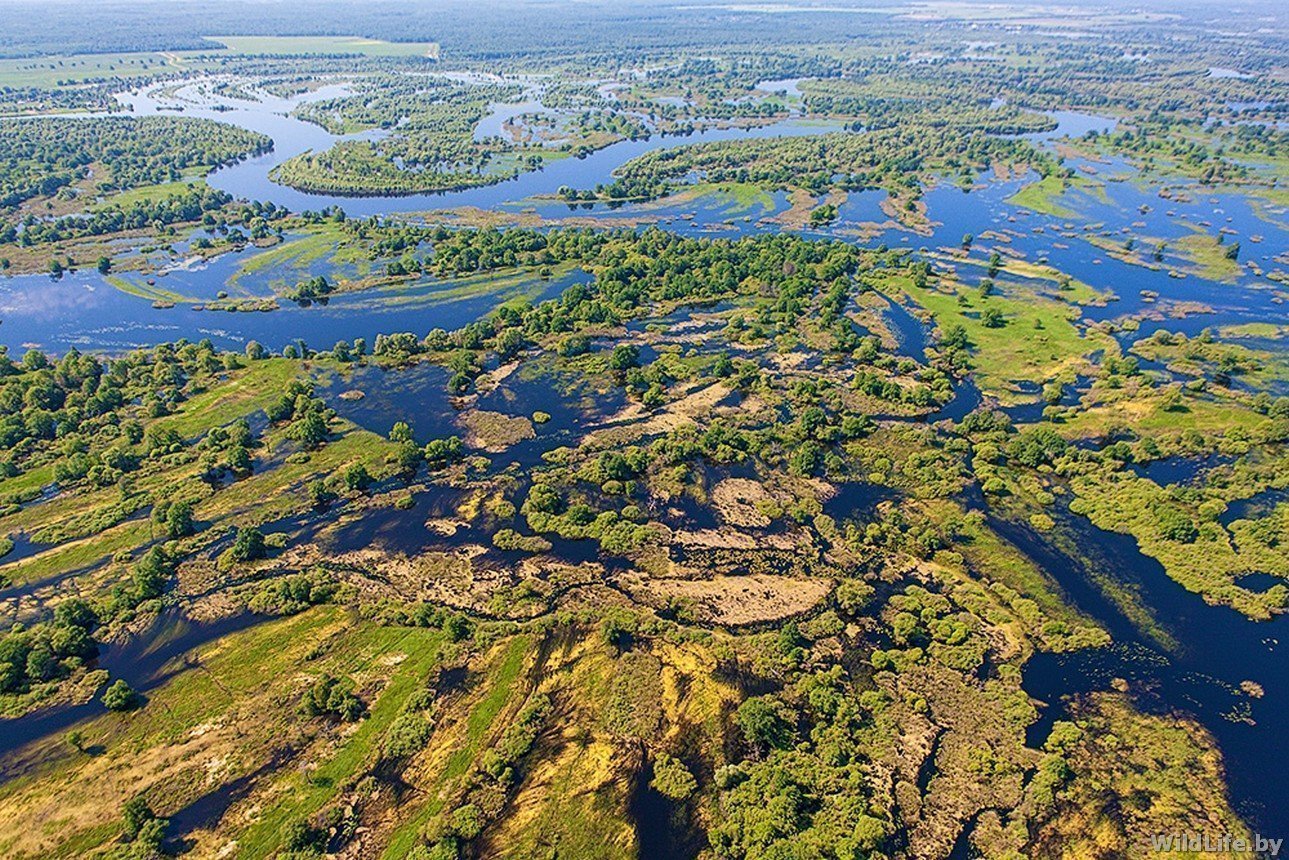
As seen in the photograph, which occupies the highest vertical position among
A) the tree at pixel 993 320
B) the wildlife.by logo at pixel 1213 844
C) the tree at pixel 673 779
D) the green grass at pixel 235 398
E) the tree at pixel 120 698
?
the green grass at pixel 235 398

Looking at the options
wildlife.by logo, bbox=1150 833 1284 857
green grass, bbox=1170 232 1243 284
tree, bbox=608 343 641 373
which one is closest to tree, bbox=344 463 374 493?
tree, bbox=608 343 641 373

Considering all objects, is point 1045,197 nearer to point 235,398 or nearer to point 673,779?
point 673,779

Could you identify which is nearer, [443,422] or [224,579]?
[224,579]

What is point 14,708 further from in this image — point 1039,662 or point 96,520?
point 1039,662

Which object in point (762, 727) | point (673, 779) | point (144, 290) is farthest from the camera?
point (144, 290)

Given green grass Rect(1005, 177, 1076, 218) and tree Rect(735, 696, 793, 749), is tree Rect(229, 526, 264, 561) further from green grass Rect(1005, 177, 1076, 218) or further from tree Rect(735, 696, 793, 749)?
green grass Rect(1005, 177, 1076, 218)

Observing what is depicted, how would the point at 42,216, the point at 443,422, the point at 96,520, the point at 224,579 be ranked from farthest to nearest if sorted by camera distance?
the point at 42,216 → the point at 443,422 → the point at 96,520 → the point at 224,579

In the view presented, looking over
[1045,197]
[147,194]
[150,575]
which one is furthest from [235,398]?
[1045,197]

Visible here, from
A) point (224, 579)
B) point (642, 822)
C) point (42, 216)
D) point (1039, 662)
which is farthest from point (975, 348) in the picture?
point (42, 216)

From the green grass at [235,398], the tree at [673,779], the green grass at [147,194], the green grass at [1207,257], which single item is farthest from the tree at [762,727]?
the green grass at [147,194]

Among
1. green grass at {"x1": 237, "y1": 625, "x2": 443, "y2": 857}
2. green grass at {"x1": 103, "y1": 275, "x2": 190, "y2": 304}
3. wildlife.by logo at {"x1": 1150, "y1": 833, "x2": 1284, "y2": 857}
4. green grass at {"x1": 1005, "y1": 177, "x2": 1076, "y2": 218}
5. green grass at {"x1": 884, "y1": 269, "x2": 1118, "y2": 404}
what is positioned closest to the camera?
wildlife.by logo at {"x1": 1150, "y1": 833, "x2": 1284, "y2": 857}

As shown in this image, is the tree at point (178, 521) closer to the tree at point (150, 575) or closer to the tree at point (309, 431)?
the tree at point (150, 575)
